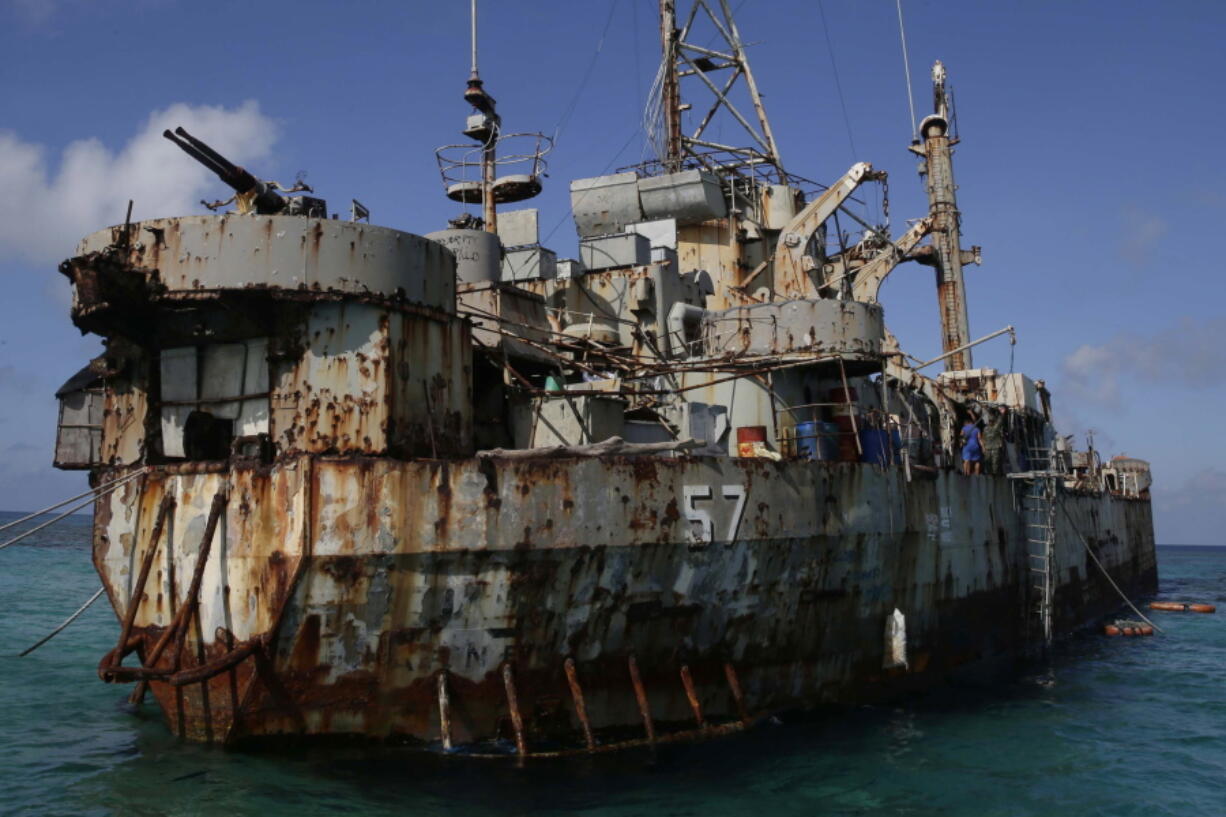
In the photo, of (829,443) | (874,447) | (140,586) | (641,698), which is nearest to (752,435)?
(829,443)

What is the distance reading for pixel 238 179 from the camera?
11344 millimetres

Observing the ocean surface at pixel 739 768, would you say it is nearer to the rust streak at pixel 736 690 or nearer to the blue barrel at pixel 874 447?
the rust streak at pixel 736 690

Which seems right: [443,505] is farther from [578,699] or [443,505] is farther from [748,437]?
[748,437]

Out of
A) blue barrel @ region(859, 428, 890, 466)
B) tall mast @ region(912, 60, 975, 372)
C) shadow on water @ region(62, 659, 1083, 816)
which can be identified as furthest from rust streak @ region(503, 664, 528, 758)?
tall mast @ region(912, 60, 975, 372)

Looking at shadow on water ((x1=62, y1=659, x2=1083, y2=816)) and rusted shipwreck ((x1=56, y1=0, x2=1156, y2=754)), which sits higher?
rusted shipwreck ((x1=56, y1=0, x2=1156, y2=754))

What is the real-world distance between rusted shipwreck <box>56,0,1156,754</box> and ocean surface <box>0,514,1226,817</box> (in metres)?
0.47

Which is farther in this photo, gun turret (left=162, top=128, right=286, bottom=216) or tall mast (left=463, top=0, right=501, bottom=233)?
tall mast (left=463, top=0, right=501, bottom=233)

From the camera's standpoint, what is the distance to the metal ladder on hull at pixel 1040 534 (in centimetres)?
2083

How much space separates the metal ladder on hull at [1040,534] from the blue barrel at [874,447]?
7271 millimetres

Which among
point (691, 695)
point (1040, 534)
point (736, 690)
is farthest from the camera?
point (1040, 534)

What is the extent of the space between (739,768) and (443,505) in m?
4.43

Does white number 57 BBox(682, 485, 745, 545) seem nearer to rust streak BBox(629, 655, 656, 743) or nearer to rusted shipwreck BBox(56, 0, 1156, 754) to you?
rusted shipwreck BBox(56, 0, 1156, 754)

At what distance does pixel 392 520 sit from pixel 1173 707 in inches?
517

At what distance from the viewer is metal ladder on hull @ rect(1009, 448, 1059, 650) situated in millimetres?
20828
